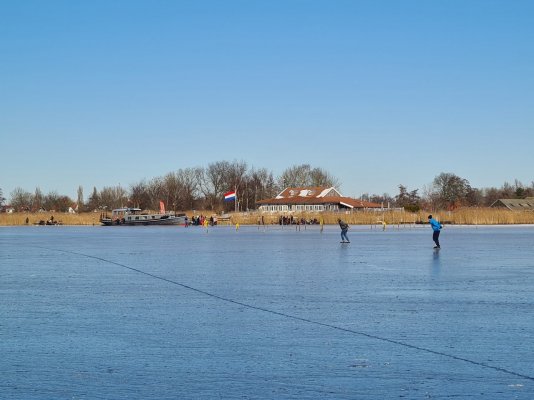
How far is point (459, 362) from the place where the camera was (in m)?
7.48

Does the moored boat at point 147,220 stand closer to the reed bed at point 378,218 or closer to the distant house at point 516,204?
the reed bed at point 378,218

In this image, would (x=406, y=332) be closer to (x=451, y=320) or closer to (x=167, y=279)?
(x=451, y=320)

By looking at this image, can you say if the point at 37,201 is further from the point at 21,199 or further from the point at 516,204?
the point at 516,204

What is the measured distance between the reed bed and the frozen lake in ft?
164

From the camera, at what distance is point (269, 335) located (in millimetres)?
9172

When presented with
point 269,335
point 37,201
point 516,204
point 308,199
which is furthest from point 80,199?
point 269,335

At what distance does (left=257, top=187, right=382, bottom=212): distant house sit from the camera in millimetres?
119188

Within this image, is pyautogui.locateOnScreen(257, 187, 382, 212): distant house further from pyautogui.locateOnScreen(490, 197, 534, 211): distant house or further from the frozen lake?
the frozen lake

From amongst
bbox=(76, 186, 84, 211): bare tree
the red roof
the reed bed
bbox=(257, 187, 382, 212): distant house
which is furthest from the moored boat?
bbox=(76, 186, 84, 211): bare tree

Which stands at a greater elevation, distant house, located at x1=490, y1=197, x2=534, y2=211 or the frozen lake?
distant house, located at x1=490, y1=197, x2=534, y2=211

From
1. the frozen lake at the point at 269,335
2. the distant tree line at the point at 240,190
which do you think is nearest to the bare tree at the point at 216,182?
the distant tree line at the point at 240,190

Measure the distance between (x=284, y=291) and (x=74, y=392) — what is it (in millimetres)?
8119

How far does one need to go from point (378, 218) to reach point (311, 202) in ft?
137

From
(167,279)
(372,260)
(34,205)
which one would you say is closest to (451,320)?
(167,279)
